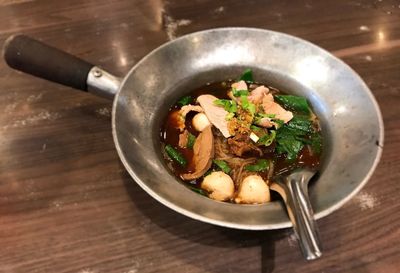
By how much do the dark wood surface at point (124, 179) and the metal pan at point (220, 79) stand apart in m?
0.17

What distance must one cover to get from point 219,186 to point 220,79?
1.72 feet

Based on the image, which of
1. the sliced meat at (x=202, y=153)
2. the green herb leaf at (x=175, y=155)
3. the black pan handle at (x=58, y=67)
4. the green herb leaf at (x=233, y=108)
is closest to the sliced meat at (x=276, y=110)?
the green herb leaf at (x=233, y=108)

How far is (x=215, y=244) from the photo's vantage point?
1.16 metres

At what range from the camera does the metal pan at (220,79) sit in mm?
1050

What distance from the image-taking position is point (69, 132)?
4.82ft

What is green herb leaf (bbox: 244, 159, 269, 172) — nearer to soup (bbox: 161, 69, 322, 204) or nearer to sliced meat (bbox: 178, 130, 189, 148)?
soup (bbox: 161, 69, 322, 204)

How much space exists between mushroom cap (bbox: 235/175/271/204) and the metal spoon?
3cm

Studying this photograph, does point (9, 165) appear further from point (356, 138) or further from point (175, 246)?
point (356, 138)

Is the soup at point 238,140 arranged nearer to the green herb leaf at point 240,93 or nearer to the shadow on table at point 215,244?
the green herb leaf at point 240,93

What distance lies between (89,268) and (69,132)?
547 mm

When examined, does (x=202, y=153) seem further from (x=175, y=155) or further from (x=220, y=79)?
(x=220, y=79)

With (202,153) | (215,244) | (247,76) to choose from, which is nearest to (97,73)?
(202,153)

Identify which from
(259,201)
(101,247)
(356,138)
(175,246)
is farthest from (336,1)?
(101,247)

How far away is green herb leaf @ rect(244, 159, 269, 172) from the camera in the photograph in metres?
1.24
